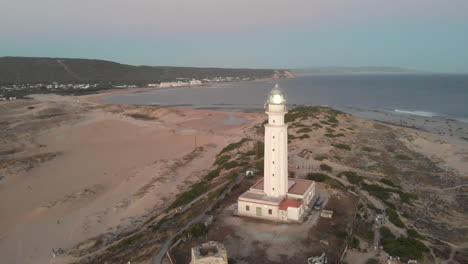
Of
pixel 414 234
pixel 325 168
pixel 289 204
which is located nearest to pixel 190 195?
pixel 289 204

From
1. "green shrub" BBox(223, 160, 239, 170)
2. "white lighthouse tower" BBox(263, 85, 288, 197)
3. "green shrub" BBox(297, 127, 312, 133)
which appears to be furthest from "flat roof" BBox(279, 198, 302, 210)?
"green shrub" BBox(297, 127, 312, 133)

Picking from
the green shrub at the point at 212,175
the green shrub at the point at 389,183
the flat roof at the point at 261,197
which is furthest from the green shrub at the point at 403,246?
the green shrub at the point at 212,175

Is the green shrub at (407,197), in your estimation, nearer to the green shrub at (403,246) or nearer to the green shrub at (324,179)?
the green shrub at (324,179)

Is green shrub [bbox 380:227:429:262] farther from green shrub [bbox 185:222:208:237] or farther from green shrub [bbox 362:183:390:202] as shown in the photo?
green shrub [bbox 185:222:208:237]

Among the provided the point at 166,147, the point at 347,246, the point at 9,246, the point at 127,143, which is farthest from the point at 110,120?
the point at 347,246

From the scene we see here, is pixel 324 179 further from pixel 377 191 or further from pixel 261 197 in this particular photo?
pixel 261 197

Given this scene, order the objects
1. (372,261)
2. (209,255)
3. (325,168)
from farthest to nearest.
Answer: (325,168), (372,261), (209,255)

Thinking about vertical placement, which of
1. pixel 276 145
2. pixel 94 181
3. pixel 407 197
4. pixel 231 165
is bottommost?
pixel 94 181
